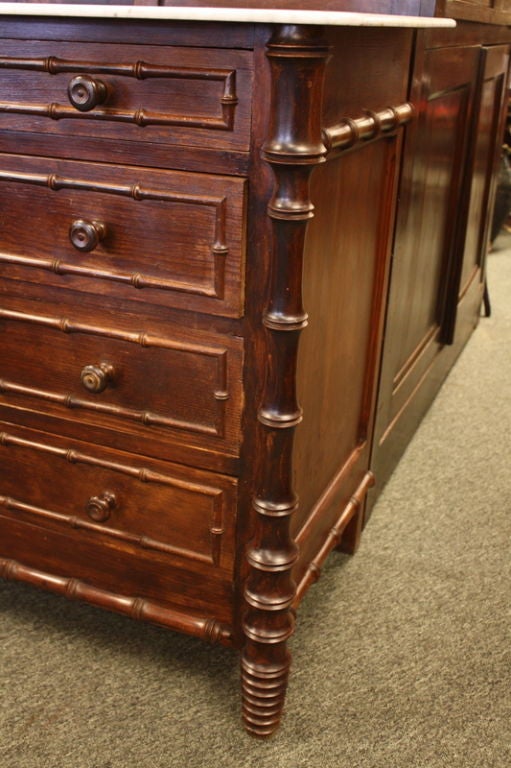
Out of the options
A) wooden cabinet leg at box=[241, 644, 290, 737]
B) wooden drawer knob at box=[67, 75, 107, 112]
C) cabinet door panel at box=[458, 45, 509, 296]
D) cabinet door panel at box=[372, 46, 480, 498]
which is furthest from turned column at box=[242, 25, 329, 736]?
cabinet door panel at box=[458, 45, 509, 296]

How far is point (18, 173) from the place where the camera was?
1.06m

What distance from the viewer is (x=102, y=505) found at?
119 cm

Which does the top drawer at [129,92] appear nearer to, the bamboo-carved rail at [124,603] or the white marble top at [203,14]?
the white marble top at [203,14]

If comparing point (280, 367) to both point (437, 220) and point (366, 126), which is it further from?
point (437, 220)

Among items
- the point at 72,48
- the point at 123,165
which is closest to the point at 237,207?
the point at 123,165

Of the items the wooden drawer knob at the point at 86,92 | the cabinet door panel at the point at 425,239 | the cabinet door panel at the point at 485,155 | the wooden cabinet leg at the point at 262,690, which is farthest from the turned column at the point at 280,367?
the cabinet door panel at the point at 485,155

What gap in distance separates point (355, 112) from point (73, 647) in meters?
0.94

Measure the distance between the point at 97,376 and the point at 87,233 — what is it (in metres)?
0.19

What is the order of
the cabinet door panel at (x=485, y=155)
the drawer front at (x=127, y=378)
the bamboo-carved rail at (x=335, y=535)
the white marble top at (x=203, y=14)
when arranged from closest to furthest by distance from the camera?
the white marble top at (x=203, y=14)
the drawer front at (x=127, y=378)
the bamboo-carved rail at (x=335, y=535)
the cabinet door panel at (x=485, y=155)

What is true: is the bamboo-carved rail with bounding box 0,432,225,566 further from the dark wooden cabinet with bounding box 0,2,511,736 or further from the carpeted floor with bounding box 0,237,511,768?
the carpeted floor with bounding box 0,237,511,768

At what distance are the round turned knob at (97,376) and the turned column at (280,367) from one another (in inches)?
8.8

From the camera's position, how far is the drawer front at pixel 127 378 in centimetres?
105

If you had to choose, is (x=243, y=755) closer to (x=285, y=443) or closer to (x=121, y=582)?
(x=121, y=582)

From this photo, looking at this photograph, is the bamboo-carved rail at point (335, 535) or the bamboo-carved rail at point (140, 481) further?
the bamboo-carved rail at point (335, 535)
